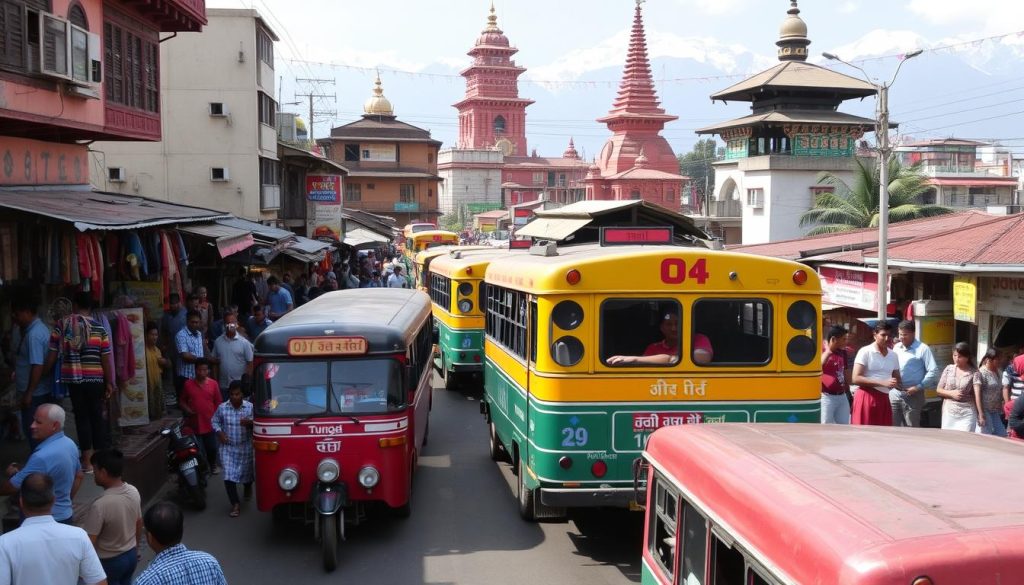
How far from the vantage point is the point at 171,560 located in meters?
5.26

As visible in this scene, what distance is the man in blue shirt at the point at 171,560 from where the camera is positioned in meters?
5.20

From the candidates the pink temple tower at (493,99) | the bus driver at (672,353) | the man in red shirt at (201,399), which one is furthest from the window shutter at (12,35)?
the pink temple tower at (493,99)

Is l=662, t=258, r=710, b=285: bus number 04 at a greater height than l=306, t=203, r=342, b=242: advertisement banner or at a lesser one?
lesser

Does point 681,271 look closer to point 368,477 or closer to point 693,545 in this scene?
point 368,477

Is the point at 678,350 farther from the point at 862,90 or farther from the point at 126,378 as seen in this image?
the point at 862,90

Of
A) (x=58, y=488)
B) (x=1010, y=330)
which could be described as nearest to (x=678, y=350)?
(x=58, y=488)

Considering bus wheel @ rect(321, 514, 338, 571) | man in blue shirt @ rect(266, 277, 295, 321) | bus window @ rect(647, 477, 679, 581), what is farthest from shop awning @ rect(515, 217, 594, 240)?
bus window @ rect(647, 477, 679, 581)

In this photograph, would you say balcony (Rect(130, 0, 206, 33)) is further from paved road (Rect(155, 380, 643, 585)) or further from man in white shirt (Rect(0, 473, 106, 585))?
man in white shirt (Rect(0, 473, 106, 585))

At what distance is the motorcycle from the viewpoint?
1095 centimetres

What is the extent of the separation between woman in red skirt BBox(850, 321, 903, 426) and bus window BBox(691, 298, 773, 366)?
9.37 ft

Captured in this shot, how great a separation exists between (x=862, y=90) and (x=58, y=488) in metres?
49.0

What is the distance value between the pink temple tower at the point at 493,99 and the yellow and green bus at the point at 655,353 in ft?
344

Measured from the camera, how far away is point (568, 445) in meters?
9.13

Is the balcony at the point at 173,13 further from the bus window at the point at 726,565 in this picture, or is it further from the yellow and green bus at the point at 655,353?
the bus window at the point at 726,565
